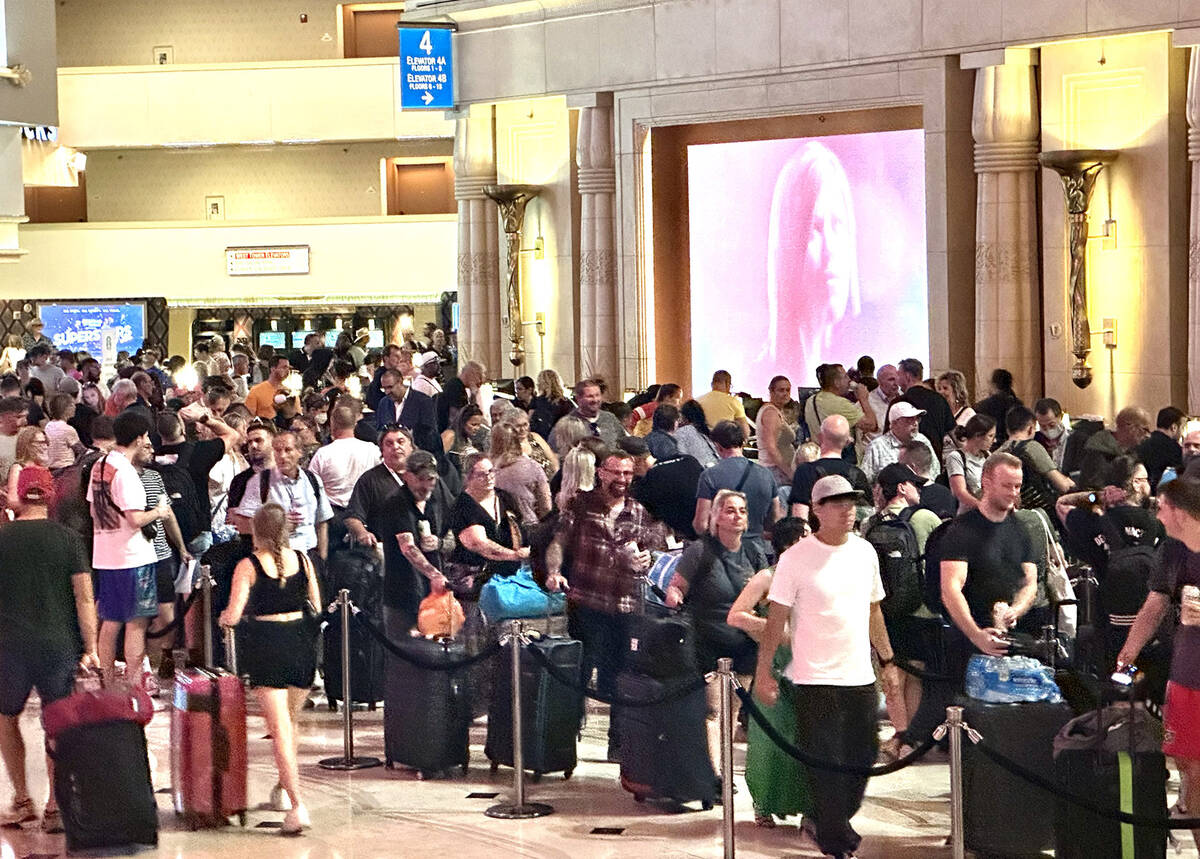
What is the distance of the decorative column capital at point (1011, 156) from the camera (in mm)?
19234

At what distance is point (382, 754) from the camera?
11.1 meters

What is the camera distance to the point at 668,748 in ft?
31.8

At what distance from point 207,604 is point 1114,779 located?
6823mm

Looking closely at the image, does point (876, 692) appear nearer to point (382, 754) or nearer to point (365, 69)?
point (382, 754)

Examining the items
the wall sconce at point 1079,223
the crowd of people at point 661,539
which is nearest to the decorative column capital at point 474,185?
the wall sconce at point 1079,223

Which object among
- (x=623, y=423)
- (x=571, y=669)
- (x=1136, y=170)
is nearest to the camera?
(x=571, y=669)

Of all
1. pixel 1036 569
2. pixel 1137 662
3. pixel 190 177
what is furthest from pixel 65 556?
pixel 190 177

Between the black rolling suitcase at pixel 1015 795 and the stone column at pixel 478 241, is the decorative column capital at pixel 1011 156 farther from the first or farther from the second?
the black rolling suitcase at pixel 1015 795

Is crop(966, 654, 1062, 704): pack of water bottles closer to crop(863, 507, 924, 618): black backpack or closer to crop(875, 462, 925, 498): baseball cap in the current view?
crop(863, 507, 924, 618): black backpack

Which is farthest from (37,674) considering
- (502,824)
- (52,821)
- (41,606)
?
(502,824)

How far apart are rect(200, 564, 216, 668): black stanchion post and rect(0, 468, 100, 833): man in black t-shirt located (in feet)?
10.4

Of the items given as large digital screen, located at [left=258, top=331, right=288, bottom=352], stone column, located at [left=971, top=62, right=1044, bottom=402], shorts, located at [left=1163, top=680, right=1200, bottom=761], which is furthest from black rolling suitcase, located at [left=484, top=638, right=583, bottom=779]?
large digital screen, located at [left=258, top=331, right=288, bottom=352]

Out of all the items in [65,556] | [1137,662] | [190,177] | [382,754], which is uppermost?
[190,177]

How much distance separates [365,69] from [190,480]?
846 inches
